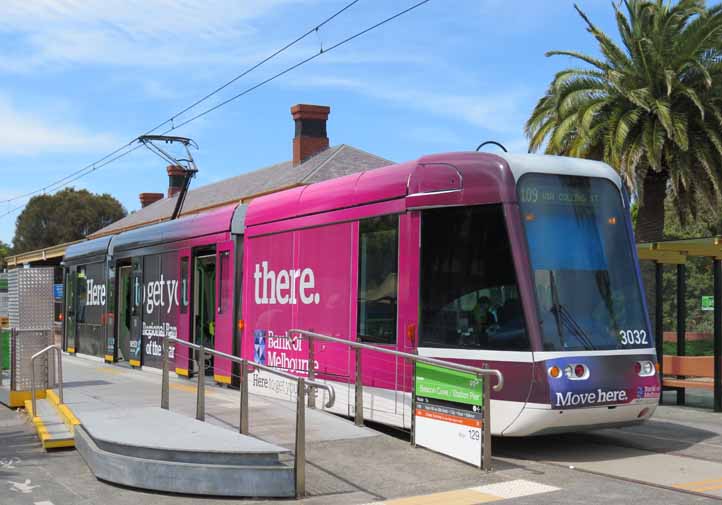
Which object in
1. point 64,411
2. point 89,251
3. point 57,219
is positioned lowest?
point 64,411

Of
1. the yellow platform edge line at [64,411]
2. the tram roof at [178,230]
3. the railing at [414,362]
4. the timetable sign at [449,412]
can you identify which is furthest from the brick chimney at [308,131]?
the timetable sign at [449,412]

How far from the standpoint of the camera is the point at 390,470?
857 centimetres

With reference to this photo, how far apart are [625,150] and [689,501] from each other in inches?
562

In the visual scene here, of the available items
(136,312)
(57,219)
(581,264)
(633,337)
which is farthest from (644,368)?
(57,219)

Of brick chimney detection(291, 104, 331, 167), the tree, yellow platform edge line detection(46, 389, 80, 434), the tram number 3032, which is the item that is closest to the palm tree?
the tram number 3032

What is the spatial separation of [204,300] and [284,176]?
819 inches

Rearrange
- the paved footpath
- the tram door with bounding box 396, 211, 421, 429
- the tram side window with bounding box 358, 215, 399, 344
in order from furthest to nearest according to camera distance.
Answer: the tram side window with bounding box 358, 215, 399, 344 < the tram door with bounding box 396, 211, 421, 429 < the paved footpath

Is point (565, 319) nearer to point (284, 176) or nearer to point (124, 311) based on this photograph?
point (124, 311)

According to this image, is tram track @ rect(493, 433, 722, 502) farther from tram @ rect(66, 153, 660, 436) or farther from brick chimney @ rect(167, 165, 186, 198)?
brick chimney @ rect(167, 165, 186, 198)

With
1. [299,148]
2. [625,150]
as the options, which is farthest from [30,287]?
[299,148]

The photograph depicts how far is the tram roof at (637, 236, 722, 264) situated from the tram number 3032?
4.40 meters

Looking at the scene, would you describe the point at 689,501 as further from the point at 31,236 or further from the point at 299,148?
the point at 31,236

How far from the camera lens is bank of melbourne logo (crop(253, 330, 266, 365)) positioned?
538 inches

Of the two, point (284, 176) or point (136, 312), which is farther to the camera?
point (284, 176)
